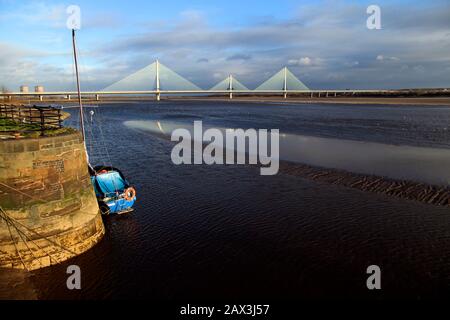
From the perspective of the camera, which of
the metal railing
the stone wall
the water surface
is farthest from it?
the metal railing

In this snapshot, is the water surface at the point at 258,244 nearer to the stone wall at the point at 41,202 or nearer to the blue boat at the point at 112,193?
the blue boat at the point at 112,193

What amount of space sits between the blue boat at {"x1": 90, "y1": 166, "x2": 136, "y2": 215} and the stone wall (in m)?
Result: 2.70

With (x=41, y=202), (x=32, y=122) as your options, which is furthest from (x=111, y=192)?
(x=32, y=122)

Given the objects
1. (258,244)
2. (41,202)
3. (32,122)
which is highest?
(32,122)

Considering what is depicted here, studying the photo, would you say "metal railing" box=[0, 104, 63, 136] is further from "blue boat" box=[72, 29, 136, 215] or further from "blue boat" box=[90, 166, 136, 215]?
"blue boat" box=[90, 166, 136, 215]

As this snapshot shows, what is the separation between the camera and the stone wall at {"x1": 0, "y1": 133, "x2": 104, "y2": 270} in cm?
1009

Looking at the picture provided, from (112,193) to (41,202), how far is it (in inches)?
170

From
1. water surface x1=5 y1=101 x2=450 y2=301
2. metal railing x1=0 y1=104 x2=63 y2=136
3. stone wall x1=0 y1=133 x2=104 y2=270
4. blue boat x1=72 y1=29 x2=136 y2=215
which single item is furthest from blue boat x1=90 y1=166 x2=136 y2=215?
metal railing x1=0 y1=104 x2=63 y2=136

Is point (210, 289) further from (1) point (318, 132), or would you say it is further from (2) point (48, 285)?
(1) point (318, 132)

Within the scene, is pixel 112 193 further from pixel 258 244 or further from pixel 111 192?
pixel 258 244

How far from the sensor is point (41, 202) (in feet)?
34.5

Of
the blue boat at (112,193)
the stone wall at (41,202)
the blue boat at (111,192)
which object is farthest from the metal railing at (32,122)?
the blue boat at (112,193)

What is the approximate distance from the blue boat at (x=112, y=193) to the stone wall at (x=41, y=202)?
8.87 ft

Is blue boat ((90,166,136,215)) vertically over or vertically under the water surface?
over
